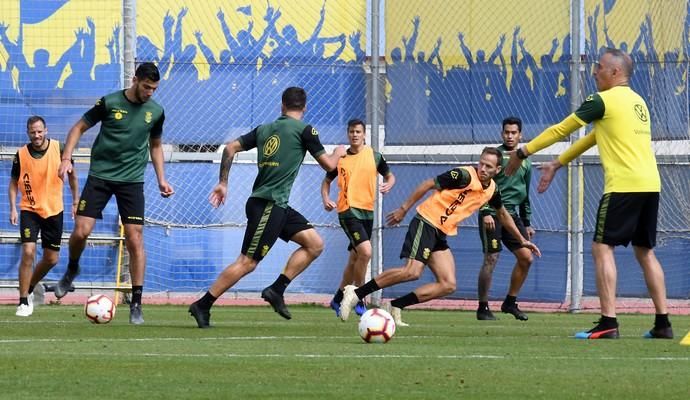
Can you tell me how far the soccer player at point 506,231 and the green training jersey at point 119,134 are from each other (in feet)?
13.7

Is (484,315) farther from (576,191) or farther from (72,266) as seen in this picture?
(72,266)

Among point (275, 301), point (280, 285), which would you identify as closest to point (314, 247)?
point (280, 285)

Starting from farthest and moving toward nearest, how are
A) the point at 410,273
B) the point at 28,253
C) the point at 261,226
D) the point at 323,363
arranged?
the point at 28,253, the point at 410,273, the point at 261,226, the point at 323,363

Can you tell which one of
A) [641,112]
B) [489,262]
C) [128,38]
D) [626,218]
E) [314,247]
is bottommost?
[489,262]

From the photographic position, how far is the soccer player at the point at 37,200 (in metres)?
15.2

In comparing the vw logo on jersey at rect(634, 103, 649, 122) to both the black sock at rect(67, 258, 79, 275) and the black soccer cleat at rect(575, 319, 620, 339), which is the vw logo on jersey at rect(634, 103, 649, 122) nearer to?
the black soccer cleat at rect(575, 319, 620, 339)

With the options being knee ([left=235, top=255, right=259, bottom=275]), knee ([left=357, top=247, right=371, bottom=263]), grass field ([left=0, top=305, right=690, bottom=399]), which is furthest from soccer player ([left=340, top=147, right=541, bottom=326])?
knee ([left=357, top=247, right=371, bottom=263])

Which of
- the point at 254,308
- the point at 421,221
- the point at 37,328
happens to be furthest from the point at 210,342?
the point at 254,308

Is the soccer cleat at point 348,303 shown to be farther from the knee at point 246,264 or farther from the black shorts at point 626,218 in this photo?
the black shorts at point 626,218

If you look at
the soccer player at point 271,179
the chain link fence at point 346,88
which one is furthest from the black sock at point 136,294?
the chain link fence at point 346,88

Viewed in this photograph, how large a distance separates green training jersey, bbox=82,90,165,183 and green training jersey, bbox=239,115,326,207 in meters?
0.89

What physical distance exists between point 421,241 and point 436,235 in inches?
7.1

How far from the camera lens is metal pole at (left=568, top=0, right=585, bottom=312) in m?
18.3

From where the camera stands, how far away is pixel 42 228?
15461mm
